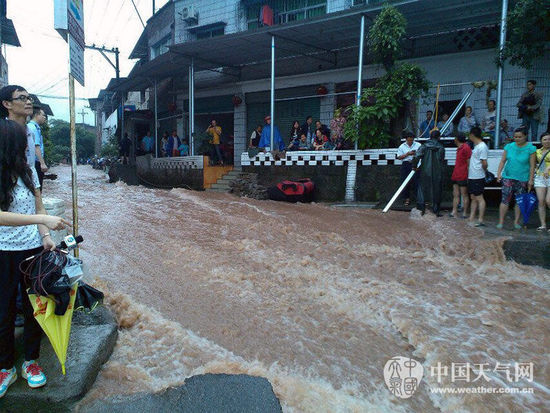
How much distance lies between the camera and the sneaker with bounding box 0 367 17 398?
90.8 inches

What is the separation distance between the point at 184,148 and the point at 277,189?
6.68 metres

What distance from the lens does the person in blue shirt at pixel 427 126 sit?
10045 mm

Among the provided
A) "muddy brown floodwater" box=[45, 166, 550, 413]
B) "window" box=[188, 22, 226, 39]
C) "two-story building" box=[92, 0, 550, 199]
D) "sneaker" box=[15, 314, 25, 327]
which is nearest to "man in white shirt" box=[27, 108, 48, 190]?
"muddy brown floodwater" box=[45, 166, 550, 413]

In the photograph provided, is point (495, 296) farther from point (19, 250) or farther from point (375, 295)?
point (19, 250)

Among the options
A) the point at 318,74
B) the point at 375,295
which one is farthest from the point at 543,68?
the point at 375,295

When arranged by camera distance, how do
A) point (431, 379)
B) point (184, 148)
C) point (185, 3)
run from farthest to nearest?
1. point (185, 3)
2. point (184, 148)
3. point (431, 379)

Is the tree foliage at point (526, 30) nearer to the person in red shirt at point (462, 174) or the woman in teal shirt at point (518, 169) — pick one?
the person in red shirt at point (462, 174)

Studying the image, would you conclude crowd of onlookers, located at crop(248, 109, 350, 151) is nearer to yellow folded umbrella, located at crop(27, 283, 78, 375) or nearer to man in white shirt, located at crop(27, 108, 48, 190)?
man in white shirt, located at crop(27, 108, 48, 190)

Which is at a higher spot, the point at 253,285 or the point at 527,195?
the point at 527,195

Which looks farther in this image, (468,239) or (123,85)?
(123,85)

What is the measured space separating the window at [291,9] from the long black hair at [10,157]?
12.8m

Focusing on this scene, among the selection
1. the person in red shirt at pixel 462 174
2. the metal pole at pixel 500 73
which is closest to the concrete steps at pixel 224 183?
the person in red shirt at pixel 462 174

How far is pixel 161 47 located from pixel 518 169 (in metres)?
17.8

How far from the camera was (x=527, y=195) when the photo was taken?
616cm
